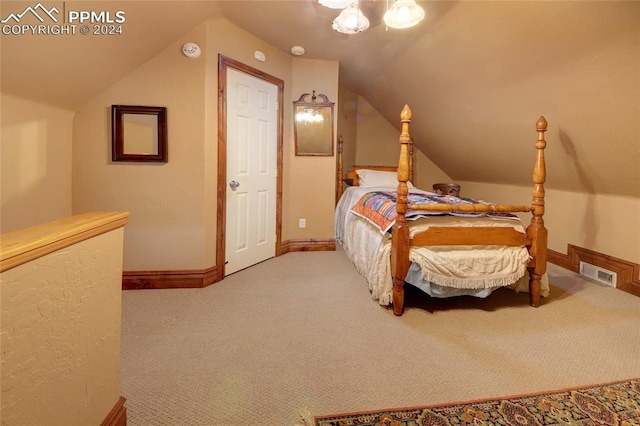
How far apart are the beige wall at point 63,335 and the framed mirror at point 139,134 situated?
5.42ft

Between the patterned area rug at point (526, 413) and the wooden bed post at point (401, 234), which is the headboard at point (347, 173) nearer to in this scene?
the wooden bed post at point (401, 234)

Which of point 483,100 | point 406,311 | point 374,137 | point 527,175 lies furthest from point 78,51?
point 527,175

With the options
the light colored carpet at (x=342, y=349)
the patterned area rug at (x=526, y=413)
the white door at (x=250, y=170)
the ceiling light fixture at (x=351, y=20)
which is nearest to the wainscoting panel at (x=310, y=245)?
the white door at (x=250, y=170)

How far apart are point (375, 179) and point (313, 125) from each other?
114cm

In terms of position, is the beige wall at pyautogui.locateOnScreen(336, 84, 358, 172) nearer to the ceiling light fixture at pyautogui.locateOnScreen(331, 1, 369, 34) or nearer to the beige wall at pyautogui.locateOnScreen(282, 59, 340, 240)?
the beige wall at pyautogui.locateOnScreen(282, 59, 340, 240)

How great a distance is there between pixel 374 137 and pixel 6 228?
13.9 ft

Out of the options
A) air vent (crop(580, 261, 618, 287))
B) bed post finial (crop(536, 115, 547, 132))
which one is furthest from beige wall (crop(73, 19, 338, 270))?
air vent (crop(580, 261, 618, 287))

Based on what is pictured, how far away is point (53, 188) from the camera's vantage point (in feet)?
7.39

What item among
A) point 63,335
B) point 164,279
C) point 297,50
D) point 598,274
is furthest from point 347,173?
point 63,335

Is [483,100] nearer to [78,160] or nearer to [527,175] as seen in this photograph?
[527,175]

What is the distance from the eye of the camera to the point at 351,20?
220cm

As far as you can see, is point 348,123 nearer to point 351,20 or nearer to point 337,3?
point 351,20

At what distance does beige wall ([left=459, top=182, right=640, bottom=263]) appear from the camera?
2.59m

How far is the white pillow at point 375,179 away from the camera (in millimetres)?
4160
